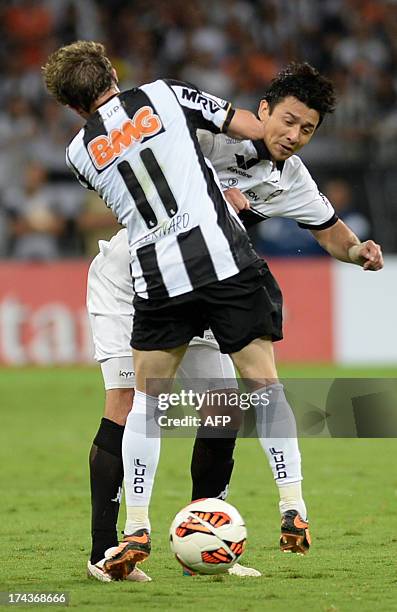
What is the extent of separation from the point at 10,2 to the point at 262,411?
49.3 feet

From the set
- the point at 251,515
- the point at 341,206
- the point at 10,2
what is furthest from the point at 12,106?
the point at 251,515

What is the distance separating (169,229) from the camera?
490 cm

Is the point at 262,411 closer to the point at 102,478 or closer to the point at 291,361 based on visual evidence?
the point at 102,478

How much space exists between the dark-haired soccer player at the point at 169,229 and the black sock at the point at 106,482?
263 mm

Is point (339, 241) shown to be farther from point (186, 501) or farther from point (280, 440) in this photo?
point (186, 501)

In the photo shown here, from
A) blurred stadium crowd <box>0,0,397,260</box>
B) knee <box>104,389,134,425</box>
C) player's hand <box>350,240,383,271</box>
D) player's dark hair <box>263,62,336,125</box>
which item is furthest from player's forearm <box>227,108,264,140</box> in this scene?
blurred stadium crowd <box>0,0,397,260</box>

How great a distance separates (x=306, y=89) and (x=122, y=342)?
1421 mm

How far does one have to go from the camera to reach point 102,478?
5324mm

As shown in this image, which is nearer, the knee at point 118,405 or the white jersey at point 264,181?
the white jersey at point 264,181

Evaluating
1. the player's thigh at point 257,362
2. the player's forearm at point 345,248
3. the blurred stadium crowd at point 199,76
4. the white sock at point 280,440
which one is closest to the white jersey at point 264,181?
the player's forearm at point 345,248

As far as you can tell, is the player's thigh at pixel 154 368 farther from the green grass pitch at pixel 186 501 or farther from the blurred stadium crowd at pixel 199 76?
the blurred stadium crowd at pixel 199 76

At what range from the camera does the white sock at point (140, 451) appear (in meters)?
4.99

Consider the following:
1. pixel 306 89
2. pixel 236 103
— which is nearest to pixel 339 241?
pixel 306 89

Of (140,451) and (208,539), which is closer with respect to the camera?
(208,539)
